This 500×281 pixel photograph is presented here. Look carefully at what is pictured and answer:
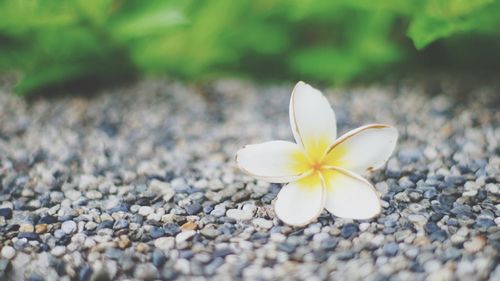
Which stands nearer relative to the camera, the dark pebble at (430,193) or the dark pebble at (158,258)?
the dark pebble at (158,258)

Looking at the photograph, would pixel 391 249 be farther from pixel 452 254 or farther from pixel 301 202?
pixel 301 202

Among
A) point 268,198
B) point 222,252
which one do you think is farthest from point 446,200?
point 222,252

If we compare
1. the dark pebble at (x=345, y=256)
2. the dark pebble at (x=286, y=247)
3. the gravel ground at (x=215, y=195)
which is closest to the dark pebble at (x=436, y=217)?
the gravel ground at (x=215, y=195)

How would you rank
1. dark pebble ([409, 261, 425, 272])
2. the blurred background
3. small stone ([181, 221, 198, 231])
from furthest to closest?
the blurred background → small stone ([181, 221, 198, 231]) → dark pebble ([409, 261, 425, 272])

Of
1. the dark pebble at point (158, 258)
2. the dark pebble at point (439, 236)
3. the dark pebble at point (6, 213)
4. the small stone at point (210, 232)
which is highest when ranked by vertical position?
the dark pebble at point (6, 213)

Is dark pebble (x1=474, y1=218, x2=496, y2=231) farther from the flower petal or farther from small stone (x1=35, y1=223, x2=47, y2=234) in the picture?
small stone (x1=35, y1=223, x2=47, y2=234)

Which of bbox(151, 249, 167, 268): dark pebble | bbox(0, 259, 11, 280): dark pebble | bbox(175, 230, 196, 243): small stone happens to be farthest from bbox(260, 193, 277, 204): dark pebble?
bbox(0, 259, 11, 280): dark pebble

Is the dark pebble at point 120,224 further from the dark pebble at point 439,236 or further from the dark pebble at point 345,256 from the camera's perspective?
the dark pebble at point 439,236
